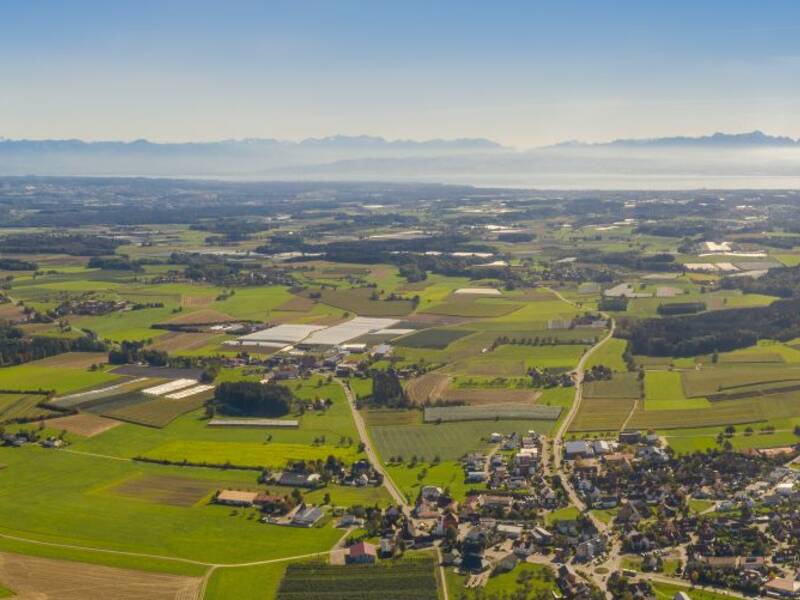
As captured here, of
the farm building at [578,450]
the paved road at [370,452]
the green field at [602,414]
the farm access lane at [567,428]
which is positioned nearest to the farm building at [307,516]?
the paved road at [370,452]

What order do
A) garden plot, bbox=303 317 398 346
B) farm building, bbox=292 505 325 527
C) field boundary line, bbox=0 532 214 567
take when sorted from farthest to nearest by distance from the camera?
garden plot, bbox=303 317 398 346
farm building, bbox=292 505 325 527
field boundary line, bbox=0 532 214 567

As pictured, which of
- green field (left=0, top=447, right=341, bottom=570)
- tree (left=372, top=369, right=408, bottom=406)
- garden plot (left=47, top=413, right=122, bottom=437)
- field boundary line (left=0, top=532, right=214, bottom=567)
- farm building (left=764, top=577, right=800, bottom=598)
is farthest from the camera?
tree (left=372, top=369, right=408, bottom=406)

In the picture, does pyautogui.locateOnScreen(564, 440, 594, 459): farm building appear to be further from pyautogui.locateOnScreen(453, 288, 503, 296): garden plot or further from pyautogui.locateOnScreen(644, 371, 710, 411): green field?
pyautogui.locateOnScreen(453, 288, 503, 296): garden plot

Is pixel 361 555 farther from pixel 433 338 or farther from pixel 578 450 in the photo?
pixel 433 338

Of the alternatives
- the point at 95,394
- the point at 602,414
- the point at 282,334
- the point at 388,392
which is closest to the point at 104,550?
the point at 388,392

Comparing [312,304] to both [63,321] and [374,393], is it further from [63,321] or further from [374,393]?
[374,393]

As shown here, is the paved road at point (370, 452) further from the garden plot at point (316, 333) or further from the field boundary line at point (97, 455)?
the garden plot at point (316, 333)

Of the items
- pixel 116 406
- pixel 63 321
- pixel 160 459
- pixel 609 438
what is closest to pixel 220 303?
pixel 63 321

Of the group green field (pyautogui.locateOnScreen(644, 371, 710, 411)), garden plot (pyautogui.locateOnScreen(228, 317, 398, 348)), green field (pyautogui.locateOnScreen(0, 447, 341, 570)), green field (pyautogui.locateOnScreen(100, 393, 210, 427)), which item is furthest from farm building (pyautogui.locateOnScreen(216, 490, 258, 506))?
garden plot (pyautogui.locateOnScreen(228, 317, 398, 348))
